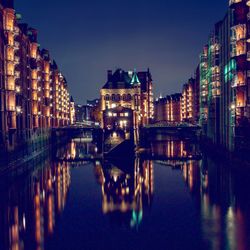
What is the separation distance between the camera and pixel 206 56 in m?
128

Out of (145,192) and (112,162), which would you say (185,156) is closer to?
(112,162)

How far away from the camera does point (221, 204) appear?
49375 mm

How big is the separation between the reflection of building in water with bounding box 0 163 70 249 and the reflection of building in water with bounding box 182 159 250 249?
16858mm

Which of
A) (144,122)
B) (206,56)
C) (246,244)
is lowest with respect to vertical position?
(246,244)

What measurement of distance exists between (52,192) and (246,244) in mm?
34149

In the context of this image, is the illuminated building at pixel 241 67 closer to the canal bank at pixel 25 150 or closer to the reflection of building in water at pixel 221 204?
the reflection of building in water at pixel 221 204

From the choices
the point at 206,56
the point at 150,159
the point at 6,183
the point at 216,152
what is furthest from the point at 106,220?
the point at 206,56

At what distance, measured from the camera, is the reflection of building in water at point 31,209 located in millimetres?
36938

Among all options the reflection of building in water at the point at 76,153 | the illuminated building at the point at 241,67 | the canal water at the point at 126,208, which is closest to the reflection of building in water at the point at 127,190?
the canal water at the point at 126,208

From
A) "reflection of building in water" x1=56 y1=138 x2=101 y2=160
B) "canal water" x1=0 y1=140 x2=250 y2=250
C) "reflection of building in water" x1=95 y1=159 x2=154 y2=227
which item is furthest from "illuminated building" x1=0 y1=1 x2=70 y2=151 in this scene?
"reflection of building in water" x1=95 y1=159 x2=154 y2=227

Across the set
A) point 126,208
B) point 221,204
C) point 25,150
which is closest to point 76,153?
point 25,150

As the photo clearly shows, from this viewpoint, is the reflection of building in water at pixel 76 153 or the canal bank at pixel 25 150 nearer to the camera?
the canal bank at pixel 25 150

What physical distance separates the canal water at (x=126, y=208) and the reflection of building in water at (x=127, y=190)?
118 mm

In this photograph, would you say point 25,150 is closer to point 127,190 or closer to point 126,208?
point 127,190
